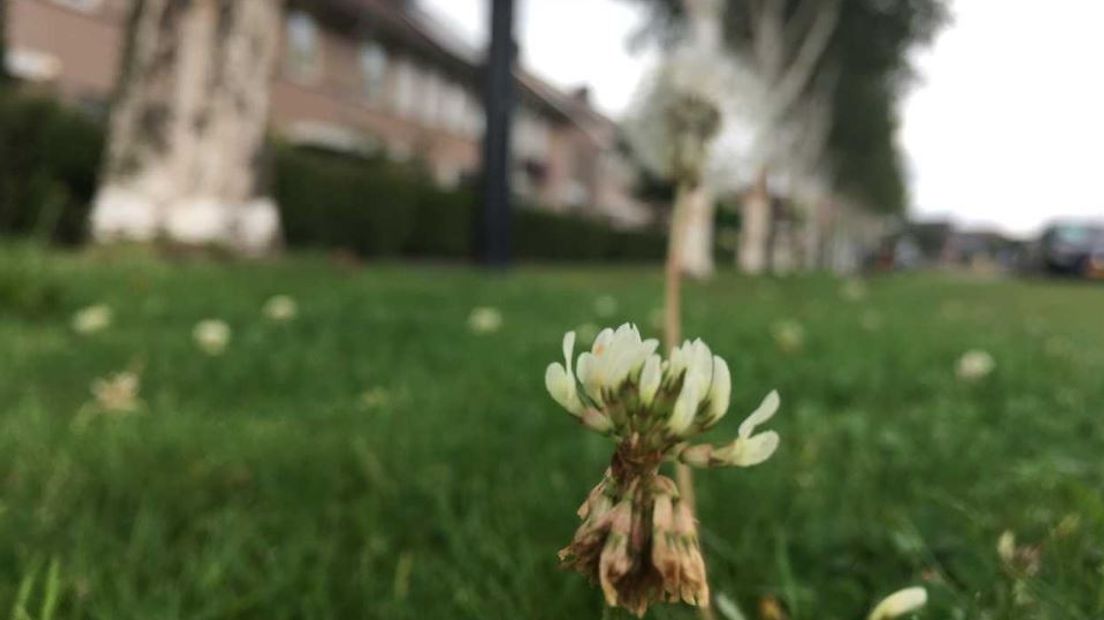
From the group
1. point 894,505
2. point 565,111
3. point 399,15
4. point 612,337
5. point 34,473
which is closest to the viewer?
point 612,337

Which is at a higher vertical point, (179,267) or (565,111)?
(565,111)

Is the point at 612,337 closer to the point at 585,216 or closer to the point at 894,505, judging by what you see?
the point at 894,505

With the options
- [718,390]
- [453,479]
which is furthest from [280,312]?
[718,390]

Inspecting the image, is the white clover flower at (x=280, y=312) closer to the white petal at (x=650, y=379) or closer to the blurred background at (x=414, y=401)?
the blurred background at (x=414, y=401)

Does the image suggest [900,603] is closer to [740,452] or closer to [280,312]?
[740,452]

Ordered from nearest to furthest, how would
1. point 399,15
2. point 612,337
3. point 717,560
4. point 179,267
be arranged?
point 612,337, point 717,560, point 179,267, point 399,15

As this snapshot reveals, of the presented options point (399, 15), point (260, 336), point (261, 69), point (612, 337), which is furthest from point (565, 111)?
point (612, 337)

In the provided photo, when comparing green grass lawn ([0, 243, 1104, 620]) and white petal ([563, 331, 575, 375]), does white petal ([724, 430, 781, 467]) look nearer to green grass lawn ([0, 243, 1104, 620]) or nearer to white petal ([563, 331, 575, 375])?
white petal ([563, 331, 575, 375])
